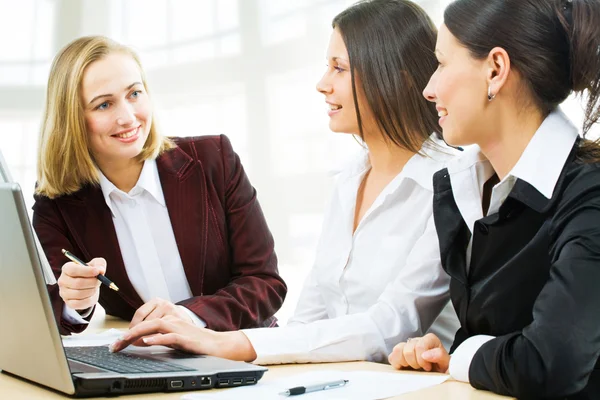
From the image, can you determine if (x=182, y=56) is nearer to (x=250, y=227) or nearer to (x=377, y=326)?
(x=250, y=227)

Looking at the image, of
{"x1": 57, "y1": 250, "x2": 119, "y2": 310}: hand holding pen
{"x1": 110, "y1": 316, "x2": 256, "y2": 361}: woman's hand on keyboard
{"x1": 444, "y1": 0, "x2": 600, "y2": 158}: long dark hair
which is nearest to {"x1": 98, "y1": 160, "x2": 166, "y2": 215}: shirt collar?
{"x1": 57, "y1": 250, "x2": 119, "y2": 310}: hand holding pen

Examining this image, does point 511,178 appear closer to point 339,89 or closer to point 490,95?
point 490,95

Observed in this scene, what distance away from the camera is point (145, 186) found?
7.54ft

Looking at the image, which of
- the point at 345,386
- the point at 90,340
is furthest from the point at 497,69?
the point at 90,340

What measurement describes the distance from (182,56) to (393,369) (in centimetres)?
307

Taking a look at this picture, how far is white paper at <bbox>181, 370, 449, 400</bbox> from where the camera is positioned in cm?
120

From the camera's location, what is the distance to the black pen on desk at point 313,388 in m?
1.21

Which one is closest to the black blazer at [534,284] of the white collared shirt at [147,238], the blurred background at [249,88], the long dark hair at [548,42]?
the long dark hair at [548,42]

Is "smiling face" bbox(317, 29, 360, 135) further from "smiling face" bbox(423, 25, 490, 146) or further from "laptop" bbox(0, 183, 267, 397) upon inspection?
"laptop" bbox(0, 183, 267, 397)

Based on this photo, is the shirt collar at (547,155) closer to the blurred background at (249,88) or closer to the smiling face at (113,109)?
the smiling face at (113,109)

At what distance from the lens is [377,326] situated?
65.9 inches

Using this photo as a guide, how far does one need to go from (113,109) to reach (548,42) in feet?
4.27

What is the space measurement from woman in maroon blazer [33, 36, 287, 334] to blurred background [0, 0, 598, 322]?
71.9 inches

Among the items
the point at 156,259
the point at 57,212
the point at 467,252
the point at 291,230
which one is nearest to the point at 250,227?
the point at 156,259
